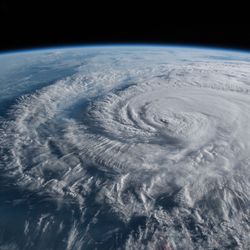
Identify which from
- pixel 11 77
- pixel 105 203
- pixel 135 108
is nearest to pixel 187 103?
pixel 135 108

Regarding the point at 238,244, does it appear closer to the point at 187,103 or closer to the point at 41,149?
the point at 41,149

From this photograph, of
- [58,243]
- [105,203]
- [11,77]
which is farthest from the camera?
[11,77]

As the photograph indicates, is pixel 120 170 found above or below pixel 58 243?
below

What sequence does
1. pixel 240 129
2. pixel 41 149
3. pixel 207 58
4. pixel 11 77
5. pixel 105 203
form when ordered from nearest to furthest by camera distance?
pixel 105 203, pixel 41 149, pixel 240 129, pixel 11 77, pixel 207 58

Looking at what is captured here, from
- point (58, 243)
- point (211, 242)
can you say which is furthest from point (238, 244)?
point (58, 243)

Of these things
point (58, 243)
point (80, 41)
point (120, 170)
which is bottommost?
point (120, 170)

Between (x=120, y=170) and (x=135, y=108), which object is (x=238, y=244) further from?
(x=135, y=108)

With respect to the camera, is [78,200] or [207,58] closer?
[78,200]
